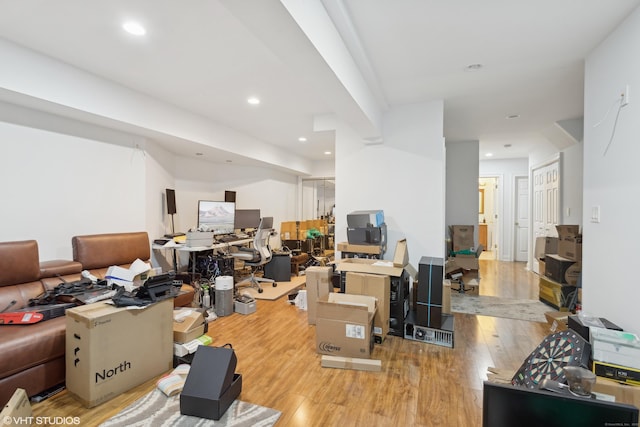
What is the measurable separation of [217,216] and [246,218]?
695mm

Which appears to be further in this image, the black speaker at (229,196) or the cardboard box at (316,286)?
the black speaker at (229,196)

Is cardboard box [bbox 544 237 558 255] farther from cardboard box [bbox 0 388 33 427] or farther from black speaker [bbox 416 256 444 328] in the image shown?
cardboard box [bbox 0 388 33 427]

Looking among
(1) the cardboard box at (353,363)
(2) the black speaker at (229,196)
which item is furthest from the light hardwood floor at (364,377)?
(2) the black speaker at (229,196)

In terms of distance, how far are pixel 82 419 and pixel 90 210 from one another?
2.48 m

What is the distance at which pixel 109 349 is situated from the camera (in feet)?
6.45

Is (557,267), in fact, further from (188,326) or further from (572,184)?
(188,326)

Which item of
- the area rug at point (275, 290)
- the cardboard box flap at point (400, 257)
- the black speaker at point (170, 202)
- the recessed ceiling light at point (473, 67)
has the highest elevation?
the recessed ceiling light at point (473, 67)

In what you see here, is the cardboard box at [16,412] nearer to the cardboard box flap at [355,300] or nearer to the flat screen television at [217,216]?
the cardboard box flap at [355,300]

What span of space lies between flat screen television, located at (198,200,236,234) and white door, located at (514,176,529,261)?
267 inches

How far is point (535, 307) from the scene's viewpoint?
12.9 feet

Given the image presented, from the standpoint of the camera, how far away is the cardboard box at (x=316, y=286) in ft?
10.8

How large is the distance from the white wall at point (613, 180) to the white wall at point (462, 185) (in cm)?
295

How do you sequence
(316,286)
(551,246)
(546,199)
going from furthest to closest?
(546,199) → (551,246) → (316,286)

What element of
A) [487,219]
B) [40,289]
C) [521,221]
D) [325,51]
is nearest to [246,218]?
[40,289]
